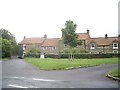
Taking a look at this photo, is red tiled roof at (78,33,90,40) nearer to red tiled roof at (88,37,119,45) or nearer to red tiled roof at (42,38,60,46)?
red tiled roof at (88,37,119,45)

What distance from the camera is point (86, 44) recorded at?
Answer: 284 ft

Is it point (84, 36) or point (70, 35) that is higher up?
point (84, 36)

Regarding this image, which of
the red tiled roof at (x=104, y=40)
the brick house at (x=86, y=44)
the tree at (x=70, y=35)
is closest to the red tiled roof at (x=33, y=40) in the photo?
the brick house at (x=86, y=44)

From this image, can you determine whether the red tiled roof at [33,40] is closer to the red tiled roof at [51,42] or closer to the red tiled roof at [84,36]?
the red tiled roof at [51,42]

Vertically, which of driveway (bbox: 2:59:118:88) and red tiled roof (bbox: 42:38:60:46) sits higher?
red tiled roof (bbox: 42:38:60:46)

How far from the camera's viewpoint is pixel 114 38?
8438 centimetres

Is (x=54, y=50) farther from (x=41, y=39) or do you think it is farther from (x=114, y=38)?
(x=114, y=38)

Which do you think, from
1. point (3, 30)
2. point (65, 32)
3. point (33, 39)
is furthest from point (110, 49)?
point (3, 30)

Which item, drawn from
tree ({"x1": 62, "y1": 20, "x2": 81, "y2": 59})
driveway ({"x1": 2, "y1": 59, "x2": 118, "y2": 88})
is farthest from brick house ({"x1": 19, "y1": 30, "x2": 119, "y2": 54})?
driveway ({"x1": 2, "y1": 59, "x2": 118, "y2": 88})

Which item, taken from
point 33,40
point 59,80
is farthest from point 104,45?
point 59,80

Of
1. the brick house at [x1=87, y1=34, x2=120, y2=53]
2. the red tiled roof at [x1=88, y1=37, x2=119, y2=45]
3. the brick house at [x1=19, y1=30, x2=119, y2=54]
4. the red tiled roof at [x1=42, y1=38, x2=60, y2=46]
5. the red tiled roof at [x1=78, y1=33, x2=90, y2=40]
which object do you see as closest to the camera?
the brick house at [x1=87, y1=34, x2=120, y2=53]

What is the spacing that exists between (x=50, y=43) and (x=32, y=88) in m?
85.3

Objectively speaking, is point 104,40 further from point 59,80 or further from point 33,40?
point 59,80

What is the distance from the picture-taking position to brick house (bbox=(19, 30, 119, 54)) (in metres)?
81.1
